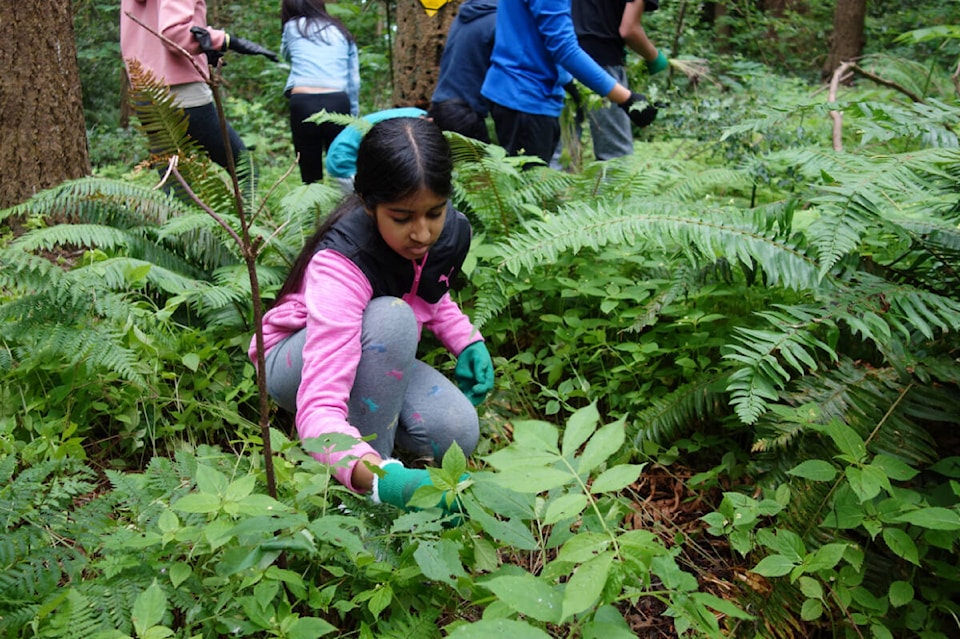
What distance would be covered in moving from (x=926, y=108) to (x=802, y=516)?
1.36m

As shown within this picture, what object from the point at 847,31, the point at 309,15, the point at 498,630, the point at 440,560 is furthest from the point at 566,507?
the point at 847,31

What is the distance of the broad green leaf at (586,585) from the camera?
1129mm

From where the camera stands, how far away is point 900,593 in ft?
5.41

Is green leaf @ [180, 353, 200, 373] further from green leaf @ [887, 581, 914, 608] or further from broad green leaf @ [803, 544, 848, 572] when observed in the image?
green leaf @ [887, 581, 914, 608]

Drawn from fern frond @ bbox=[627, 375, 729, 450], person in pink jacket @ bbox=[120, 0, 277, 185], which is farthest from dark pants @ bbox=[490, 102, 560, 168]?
fern frond @ bbox=[627, 375, 729, 450]

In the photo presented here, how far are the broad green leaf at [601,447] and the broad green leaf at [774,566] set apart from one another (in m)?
0.60

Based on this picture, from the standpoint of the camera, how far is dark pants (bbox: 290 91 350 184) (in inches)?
178

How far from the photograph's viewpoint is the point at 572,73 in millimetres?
3688

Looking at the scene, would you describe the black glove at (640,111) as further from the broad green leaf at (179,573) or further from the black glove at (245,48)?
the broad green leaf at (179,573)

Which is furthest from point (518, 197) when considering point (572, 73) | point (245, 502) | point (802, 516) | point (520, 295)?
point (245, 502)

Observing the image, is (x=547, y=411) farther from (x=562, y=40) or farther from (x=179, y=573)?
(x=562, y=40)

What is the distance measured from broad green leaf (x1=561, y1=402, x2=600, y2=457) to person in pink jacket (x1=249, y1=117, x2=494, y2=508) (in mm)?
526

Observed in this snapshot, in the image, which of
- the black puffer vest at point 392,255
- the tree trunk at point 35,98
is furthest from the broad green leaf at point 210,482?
the tree trunk at point 35,98

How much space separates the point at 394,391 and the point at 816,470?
1127 millimetres
